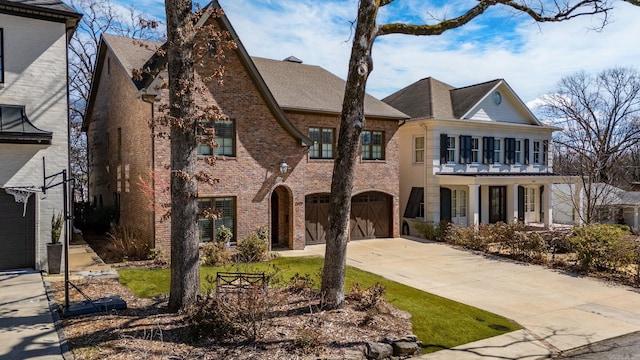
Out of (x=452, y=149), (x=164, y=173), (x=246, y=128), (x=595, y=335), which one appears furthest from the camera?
(x=452, y=149)

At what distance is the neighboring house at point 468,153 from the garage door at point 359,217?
2.12 metres

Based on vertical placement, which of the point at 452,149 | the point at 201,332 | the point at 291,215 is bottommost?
the point at 201,332

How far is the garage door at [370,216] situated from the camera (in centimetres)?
2030

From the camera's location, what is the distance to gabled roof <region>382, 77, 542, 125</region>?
22.4 meters

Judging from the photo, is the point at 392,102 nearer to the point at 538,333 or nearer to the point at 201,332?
the point at 538,333

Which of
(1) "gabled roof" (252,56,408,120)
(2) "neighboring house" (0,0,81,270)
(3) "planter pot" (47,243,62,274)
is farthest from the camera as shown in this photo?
(1) "gabled roof" (252,56,408,120)

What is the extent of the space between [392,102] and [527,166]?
8.92 metres

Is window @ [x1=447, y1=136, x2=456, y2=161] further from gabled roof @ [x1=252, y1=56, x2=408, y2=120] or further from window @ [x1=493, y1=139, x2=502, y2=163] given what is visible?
gabled roof @ [x1=252, y1=56, x2=408, y2=120]

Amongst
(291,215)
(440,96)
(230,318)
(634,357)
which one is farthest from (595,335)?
(440,96)

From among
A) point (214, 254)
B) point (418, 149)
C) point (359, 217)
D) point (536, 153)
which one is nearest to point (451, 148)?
point (418, 149)

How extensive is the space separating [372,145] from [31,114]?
44.3 feet

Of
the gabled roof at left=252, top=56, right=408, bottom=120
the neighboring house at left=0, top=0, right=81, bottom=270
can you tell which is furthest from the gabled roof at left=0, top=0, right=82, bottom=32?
the gabled roof at left=252, top=56, right=408, bottom=120

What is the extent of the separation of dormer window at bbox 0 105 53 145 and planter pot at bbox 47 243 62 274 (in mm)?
2840

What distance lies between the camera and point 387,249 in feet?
59.0
